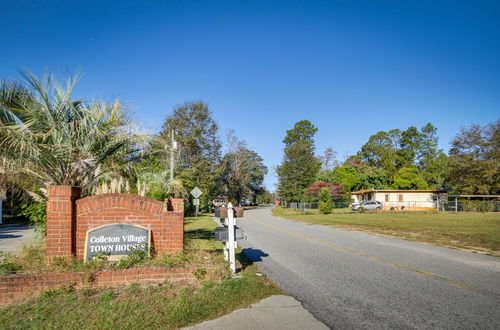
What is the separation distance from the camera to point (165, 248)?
23.0 ft

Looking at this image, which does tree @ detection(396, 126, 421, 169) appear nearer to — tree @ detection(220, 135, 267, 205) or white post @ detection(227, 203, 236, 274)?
tree @ detection(220, 135, 267, 205)

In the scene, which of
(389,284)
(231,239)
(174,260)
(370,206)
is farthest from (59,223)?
(370,206)

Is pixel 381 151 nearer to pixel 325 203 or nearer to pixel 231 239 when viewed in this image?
pixel 325 203

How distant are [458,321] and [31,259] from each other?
24.0 feet

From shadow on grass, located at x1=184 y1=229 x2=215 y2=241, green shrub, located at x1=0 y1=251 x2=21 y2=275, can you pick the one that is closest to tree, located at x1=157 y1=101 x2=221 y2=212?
shadow on grass, located at x1=184 y1=229 x2=215 y2=241

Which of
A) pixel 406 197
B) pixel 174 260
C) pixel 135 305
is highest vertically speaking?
pixel 174 260

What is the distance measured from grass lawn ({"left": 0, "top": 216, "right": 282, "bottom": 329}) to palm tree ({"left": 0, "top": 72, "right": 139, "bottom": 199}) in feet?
8.77

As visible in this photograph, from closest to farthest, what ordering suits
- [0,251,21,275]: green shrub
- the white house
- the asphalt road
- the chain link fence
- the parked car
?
1. the asphalt road
2. [0,251,21,275]: green shrub
3. the chain link fence
4. the parked car
5. the white house

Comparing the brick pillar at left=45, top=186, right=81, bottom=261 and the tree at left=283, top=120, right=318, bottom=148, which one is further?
the tree at left=283, top=120, right=318, bottom=148

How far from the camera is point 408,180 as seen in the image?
204ft

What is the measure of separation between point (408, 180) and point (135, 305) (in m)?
65.5

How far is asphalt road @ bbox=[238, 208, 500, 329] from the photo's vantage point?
4.69 meters

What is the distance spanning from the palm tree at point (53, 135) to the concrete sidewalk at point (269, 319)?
4210 millimetres

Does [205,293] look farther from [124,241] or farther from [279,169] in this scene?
[279,169]
